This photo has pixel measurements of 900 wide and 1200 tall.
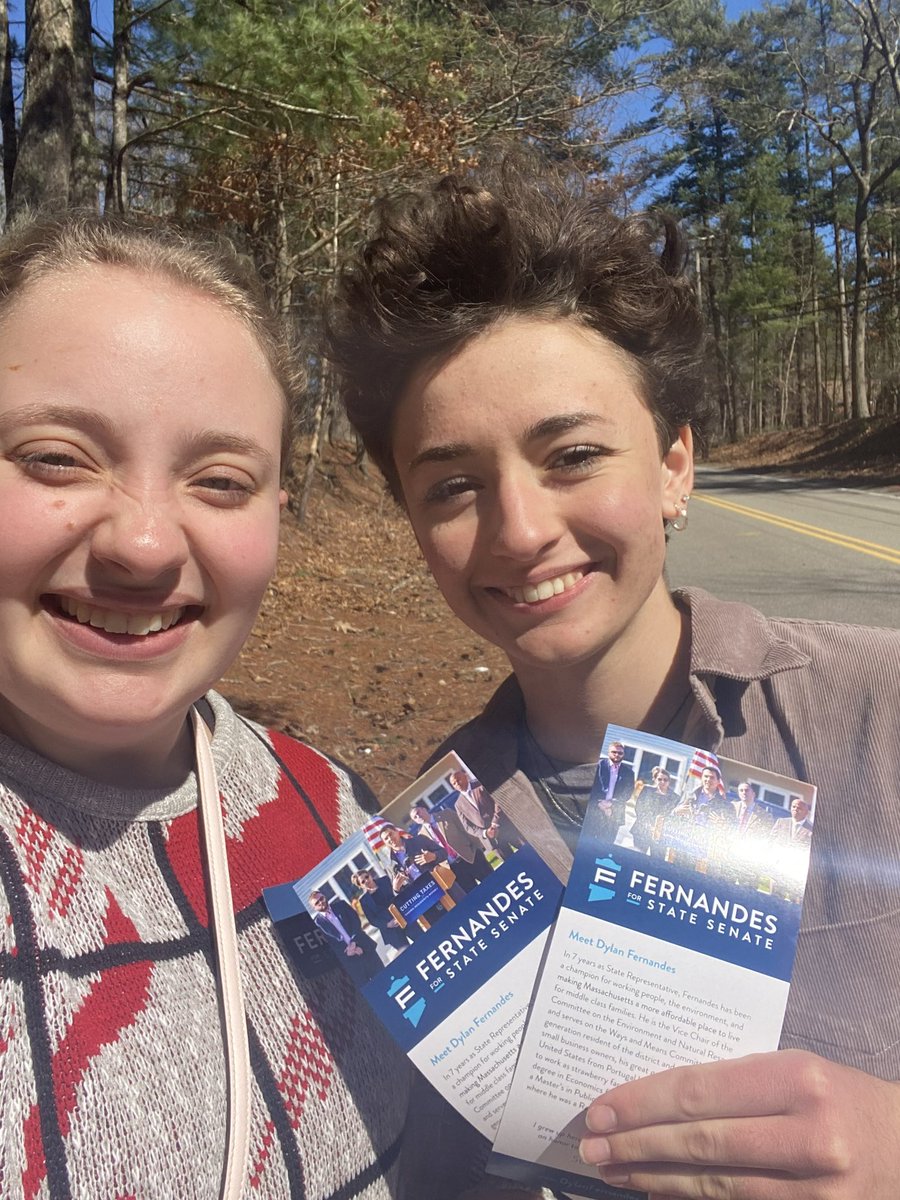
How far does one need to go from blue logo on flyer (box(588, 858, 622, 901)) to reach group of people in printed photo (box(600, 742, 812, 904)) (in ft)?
0.11

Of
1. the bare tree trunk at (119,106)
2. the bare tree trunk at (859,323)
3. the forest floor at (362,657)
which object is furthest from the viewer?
the bare tree trunk at (859,323)

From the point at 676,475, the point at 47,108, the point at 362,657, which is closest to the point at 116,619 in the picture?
the point at 676,475

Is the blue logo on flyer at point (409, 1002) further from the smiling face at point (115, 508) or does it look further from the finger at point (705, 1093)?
the smiling face at point (115, 508)

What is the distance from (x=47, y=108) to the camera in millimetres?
6922

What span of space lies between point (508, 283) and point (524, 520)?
448 millimetres

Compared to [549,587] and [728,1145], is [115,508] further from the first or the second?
[728,1145]

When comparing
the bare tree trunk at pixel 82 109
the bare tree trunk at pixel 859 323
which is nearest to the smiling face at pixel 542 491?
the bare tree trunk at pixel 82 109

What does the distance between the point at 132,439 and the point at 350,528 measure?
14371 mm

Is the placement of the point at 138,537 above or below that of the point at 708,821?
above

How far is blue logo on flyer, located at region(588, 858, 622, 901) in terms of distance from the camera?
1.31 m

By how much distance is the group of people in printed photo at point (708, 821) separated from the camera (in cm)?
130

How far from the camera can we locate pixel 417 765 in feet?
17.0

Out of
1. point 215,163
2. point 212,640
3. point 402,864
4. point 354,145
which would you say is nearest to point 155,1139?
point 402,864

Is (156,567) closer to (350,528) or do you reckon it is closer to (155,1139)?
(155,1139)
